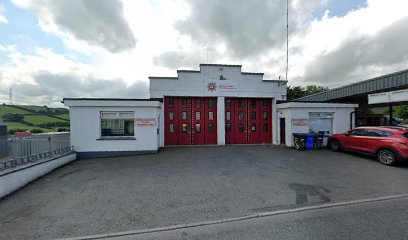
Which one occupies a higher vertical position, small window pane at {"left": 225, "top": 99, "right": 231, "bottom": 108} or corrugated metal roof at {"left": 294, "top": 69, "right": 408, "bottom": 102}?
corrugated metal roof at {"left": 294, "top": 69, "right": 408, "bottom": 102}

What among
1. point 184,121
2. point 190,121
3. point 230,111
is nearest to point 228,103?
point 230,111

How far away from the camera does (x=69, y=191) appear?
4.77m

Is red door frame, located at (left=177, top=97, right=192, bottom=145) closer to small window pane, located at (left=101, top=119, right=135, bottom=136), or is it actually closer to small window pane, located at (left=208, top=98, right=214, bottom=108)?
small window pane, located at (left=208, top=98, right=214, bottom=108)

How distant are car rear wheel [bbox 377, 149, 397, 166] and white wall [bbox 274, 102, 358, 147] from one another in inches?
155

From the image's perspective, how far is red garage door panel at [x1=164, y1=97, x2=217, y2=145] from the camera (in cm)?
1169

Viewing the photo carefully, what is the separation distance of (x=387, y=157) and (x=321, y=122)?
14.9 ft

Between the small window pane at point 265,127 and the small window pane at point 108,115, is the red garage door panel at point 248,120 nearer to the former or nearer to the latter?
the small window pane at point 265,127

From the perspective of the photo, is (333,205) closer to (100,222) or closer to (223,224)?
(223,224)

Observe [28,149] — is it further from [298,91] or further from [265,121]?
[298,91]

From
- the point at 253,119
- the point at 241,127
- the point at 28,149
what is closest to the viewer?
the point at 28,149

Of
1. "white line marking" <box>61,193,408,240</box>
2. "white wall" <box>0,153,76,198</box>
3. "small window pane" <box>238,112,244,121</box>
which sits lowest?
"white line marking" <box>61,193,408,240</box>

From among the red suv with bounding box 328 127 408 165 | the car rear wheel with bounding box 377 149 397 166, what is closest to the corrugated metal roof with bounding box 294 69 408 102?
the red suv with bounding box 328 127 408 165

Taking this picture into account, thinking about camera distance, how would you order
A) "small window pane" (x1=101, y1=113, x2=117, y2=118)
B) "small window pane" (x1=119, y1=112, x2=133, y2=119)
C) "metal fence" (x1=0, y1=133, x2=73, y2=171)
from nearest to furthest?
1. "metal fence" (x1=0, y1=133, x2=73, y2=171)
2. "small window pane" (x1=101, y1=113, x2=117, y2=118)
3. "small window pane" (x1=119, y1=112, x2=133, y2=119)

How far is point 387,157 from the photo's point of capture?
7.04 metres
